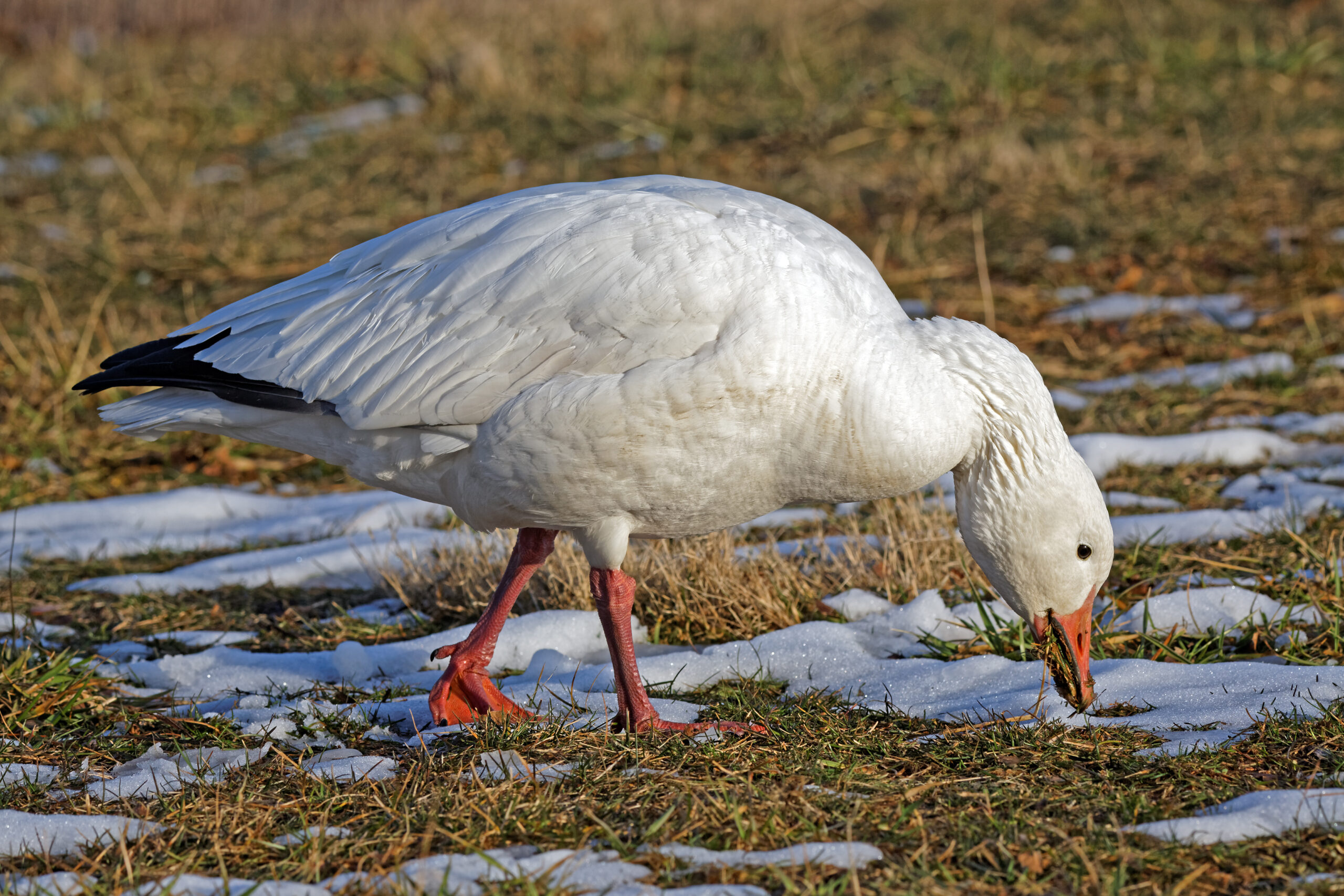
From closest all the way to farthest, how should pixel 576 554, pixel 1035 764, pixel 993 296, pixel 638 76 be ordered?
pixel 1035 764 < pixel 576 554 < pixel 993 296 < pixel 638 76

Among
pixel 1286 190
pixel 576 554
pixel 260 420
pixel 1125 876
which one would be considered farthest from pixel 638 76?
pixel 1125 876

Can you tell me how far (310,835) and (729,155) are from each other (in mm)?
8556

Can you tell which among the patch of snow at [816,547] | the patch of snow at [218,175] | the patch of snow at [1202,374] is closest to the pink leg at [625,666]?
the patch of snow at [816,547]

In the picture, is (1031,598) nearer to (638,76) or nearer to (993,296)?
(993,296)

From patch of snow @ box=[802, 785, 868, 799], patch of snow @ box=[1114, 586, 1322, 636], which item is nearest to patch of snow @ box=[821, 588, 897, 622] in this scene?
patch of snow @ box=[1114, 586, 1322, 636]

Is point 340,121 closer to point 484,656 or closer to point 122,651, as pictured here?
point 122,651

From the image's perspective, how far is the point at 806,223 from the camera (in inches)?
160

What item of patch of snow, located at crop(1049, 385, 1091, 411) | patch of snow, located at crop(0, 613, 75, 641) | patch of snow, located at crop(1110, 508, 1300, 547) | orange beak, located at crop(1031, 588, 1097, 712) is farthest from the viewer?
patch of snow, located at crop(1049, 385, 1091, 411)

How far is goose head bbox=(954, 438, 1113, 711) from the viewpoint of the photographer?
387 centimetres

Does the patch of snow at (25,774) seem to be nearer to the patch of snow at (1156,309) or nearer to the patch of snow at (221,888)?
the patch of snow at (221,888)

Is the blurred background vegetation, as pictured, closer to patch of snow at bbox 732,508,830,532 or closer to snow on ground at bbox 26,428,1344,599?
snow on ground at bbox 26,428,1344,599

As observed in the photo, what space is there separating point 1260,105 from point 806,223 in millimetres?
8122

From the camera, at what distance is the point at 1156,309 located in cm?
805

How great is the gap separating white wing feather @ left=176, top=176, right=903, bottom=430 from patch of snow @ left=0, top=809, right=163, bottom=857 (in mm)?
1292
